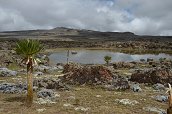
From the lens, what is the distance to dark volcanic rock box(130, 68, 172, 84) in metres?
50.0

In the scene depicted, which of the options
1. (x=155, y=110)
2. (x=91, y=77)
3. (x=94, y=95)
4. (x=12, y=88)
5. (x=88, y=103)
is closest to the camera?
(x=155, y=110)

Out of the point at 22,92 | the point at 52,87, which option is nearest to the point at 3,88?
the point at 22,92

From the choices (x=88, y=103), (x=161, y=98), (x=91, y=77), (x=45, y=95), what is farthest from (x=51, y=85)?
(x=161, y=98)

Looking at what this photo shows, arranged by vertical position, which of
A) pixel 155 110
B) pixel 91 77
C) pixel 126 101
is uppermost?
pixel 91 77

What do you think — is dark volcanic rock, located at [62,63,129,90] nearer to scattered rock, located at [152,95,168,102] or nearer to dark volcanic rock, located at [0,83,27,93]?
dark volcanic rock, located at [0,83,27,93]

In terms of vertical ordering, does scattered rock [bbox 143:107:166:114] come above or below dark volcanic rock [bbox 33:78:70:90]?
below

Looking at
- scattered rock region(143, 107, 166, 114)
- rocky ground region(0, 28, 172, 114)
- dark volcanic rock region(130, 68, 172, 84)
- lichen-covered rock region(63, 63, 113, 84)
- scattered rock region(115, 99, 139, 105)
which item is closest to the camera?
scattered rock region(143, 107, 166, 114)

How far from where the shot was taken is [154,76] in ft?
166

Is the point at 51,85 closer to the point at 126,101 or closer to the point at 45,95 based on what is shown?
the point at 45,95

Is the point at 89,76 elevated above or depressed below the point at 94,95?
above

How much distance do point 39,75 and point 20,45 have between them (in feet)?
89.9

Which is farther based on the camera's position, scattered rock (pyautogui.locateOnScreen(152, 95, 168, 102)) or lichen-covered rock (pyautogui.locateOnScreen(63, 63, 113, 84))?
lichen-covered rock (pyautogui.locateOnScreen(63, 63, 113, 84))

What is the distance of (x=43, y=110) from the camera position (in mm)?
31000

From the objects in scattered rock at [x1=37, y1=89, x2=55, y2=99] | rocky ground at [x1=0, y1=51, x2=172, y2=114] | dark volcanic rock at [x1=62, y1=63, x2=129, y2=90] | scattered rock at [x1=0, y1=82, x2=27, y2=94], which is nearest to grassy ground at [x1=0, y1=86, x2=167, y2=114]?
rocky ground at [x1=0, y1=51, x2=172, y2=114]
